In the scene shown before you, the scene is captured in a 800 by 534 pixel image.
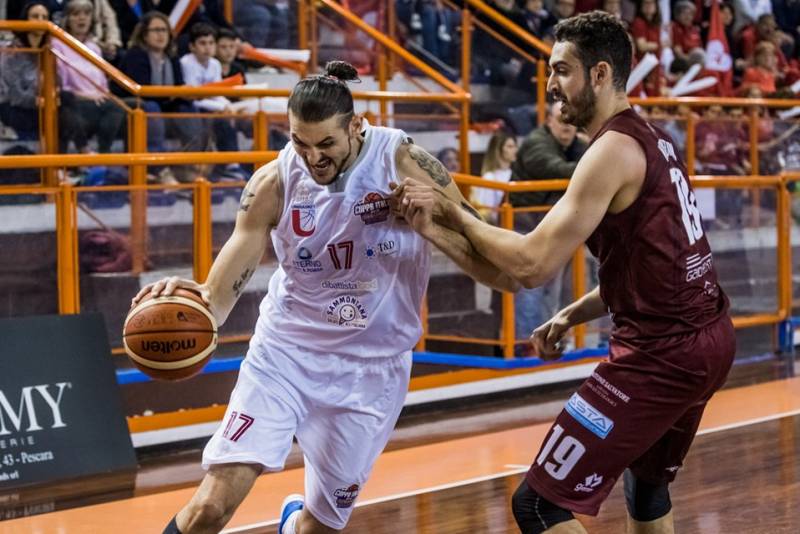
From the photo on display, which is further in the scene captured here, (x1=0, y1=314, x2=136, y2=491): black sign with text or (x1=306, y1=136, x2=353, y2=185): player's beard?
(x1=0, y1=314, x2=136, y2=491): black sign with text

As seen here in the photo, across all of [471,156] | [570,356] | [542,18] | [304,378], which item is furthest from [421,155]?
[542,18]

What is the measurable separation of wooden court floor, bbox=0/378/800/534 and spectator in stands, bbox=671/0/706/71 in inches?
257

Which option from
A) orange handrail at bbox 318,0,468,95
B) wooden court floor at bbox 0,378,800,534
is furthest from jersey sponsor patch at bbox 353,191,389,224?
orange handrail at bbox 318,0,468,95

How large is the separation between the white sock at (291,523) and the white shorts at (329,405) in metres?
0.20

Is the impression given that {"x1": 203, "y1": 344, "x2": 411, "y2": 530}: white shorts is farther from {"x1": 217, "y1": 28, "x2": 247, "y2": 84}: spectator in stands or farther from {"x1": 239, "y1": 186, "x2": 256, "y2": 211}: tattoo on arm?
{"x1": 217, "y1": 28, "x2": 247, "y2": 84}: spectator in stands

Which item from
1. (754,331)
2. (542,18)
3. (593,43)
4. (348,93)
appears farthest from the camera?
(542,18)

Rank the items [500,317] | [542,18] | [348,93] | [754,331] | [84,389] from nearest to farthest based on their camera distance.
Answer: [348,93] < [84,389] < [500,317] < [754,331] < [542,18]

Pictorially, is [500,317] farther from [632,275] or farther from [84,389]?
[632,275]

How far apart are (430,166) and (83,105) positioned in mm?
4323

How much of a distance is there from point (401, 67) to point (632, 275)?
7.35 metres

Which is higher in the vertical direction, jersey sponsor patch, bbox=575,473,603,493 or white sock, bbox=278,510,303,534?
jersey sponsor patch, bbox=575,473,603,493

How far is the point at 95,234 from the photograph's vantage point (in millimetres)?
7227

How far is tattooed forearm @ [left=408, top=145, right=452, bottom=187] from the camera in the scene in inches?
178

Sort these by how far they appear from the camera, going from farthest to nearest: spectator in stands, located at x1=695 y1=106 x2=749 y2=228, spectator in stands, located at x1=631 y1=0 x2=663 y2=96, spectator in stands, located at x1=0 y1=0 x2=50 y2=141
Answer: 1. spectator in stands, located at x1=631 y1=0 x2=663 y2=96
2. spectator in stands, located at x1=695 y1=106 x2=749 y2=228
3. spectator in stands, located at x1=0 y1=0 x2=50 y2=141
